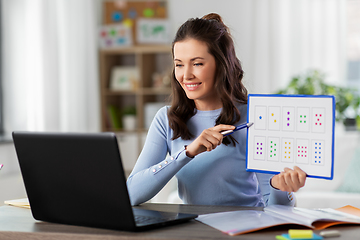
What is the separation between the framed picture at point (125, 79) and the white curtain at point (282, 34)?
0.63 meters

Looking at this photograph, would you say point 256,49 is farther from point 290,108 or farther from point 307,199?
point 290,108

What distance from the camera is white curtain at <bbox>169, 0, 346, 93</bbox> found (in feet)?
13.7

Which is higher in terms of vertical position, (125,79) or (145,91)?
(125,79)

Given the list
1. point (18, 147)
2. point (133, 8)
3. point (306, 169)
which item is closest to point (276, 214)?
point (306, 169)

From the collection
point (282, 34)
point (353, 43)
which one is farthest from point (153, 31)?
point (353, 43)

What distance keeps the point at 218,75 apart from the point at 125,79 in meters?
3.14

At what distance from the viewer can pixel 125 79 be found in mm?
4461

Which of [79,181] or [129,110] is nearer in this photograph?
[79,181]

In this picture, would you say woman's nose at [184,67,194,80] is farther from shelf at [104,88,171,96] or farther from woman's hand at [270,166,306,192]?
shelf at [104,88,171,96]

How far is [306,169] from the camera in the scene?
3.60 ft

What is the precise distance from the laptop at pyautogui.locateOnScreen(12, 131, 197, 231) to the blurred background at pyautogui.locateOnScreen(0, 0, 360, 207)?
7.33ft

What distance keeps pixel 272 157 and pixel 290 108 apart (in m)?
0.14

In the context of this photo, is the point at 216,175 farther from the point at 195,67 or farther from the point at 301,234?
the point at 301,234

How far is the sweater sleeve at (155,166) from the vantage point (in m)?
1.25
